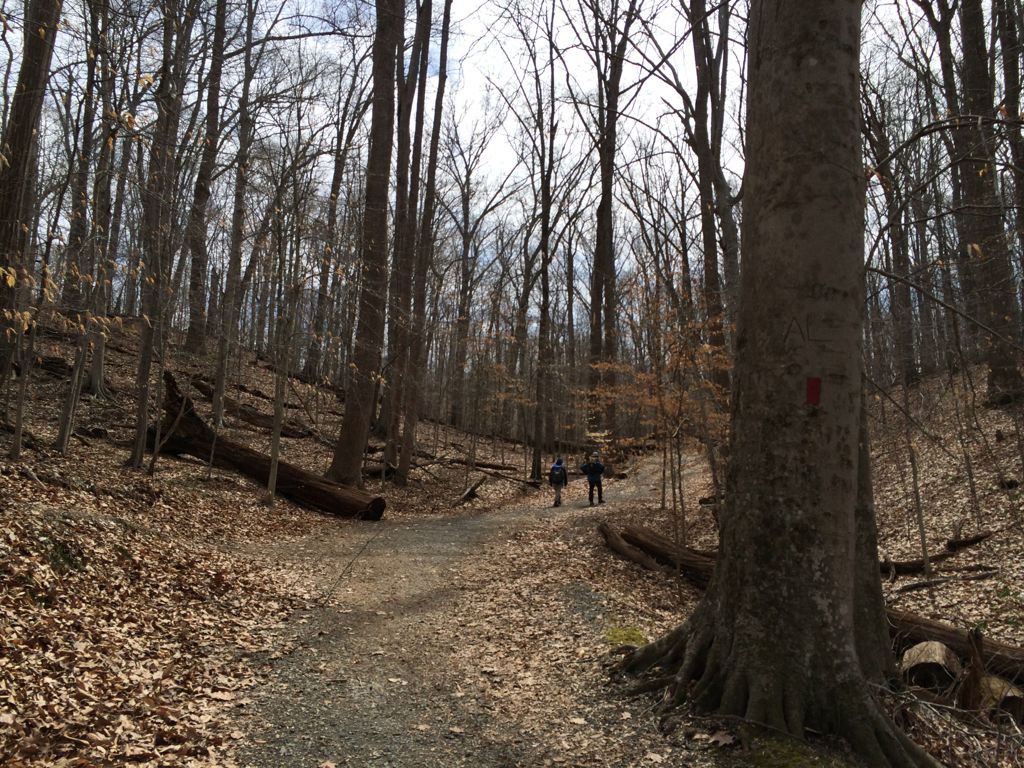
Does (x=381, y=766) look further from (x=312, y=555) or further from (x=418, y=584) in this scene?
(x=312, y=555)

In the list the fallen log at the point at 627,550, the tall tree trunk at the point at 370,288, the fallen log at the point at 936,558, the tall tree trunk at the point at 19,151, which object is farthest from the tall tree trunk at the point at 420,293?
the fallen log at the point at 936,558

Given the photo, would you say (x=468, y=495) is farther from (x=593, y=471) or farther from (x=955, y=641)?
(x=955, y=641)

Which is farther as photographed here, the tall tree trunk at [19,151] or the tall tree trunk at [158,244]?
→ the tall tree trunk at [158,244]

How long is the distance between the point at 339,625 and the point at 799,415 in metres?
4.72

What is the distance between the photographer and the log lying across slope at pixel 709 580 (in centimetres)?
552

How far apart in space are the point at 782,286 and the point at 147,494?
30.7ft

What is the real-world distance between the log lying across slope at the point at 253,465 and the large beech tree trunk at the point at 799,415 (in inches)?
369

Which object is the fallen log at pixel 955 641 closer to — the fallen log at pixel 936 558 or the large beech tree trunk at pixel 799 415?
the large beech tree trunk at pixel 799 415

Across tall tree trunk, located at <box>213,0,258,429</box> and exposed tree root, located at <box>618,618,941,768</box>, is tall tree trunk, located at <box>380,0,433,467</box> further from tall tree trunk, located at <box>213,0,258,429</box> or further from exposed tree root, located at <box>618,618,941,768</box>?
exposed tree root, located at <box>618,618,941,768</box>

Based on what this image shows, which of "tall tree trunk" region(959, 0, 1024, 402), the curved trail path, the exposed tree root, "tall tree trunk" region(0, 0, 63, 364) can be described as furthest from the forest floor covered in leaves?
"tall tree trunk" region(0, 0, 63, 364)

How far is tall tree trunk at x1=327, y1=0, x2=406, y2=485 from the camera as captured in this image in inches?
555

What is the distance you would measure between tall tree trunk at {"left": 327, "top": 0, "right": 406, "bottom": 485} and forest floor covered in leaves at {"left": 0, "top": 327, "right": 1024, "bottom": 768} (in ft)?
7.07

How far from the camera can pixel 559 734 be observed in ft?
13.6

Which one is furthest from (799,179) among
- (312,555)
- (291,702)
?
(312,555)
